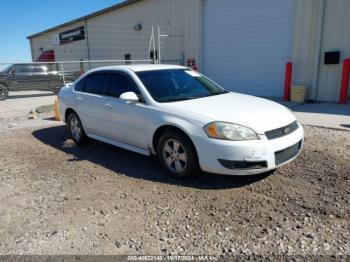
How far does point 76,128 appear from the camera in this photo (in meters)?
6.04

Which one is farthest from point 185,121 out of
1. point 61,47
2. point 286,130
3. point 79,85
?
point 61,47

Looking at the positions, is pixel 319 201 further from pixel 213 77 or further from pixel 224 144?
pixel 213 77

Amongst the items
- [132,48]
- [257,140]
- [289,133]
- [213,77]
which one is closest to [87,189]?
[257,140]

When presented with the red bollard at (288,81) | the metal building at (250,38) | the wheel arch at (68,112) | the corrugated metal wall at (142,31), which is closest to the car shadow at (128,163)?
the wheel arch at (68,112)

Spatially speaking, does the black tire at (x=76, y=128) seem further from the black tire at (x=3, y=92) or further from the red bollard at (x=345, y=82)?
the black tire at (x=3, y=92)

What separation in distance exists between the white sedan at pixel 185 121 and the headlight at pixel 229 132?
11mm

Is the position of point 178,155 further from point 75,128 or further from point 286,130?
point 75,128

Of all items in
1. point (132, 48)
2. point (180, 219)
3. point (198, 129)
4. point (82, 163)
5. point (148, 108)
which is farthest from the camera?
point (132, 48)

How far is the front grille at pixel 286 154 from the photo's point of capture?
3669 mm

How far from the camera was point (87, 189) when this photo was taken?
4000 millimetres

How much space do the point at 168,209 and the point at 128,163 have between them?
1.66 metres

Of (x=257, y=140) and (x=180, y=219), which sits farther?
(x=257, y=140)

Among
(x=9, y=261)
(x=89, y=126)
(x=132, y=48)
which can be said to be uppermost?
(x=132, y=48)

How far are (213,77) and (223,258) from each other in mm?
11482
